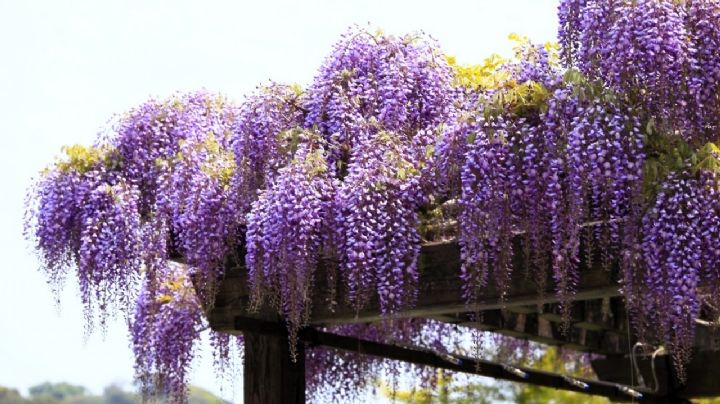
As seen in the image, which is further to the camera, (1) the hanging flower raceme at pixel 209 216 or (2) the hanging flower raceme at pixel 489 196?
(1) the hanging flower raceme at pixel 209 216

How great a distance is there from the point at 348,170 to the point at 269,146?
458mm

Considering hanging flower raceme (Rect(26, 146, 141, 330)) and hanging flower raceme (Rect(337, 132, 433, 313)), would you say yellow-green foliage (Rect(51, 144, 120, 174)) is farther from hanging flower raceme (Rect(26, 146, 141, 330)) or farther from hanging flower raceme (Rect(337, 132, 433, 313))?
hanging flower raceme (Rect(337, 132, 433, 313))

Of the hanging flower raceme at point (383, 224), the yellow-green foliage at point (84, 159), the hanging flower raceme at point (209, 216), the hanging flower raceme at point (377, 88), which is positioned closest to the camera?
the hanging flower raceme at point (383, 224)

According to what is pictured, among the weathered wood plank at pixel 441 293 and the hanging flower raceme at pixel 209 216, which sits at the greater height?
the hanging flower raceme at pixel 209 216

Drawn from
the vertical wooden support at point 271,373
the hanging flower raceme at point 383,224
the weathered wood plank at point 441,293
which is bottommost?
the vertical wooden support at point 271,373

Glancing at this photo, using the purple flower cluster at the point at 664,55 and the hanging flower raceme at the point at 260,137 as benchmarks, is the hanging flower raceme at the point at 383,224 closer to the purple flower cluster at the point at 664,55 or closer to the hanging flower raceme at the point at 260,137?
the hanging flower raceme at the point at 260,137

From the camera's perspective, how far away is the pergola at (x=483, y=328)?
5.10 m

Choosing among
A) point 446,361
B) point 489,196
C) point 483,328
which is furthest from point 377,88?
point 483,328

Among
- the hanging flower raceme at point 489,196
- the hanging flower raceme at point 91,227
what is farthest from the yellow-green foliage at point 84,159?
the hanging flower raceme at point 489,196

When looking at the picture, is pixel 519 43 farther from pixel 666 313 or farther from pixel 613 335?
pixel 613 335

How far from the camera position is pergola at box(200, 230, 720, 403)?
510 cm

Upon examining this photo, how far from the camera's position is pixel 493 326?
6.96 meters

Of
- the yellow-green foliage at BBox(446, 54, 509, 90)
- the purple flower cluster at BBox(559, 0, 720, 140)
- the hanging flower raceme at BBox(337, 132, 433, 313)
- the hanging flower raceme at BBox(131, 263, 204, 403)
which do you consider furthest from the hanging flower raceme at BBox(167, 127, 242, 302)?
the purple flower cluster at BBox(559, 0, 720, 140)

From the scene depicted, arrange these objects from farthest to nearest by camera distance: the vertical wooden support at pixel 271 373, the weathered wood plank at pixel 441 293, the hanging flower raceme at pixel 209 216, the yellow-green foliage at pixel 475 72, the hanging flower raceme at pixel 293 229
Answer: the vertical wooden support at pixel 271 373 < the hanging flower raceme at pixel 209 216 < the yellow-green foliage at pixel 475 72 < the hanging flower raceme at pixel 293 229 < the weathered wood plank at pixel 441 293
